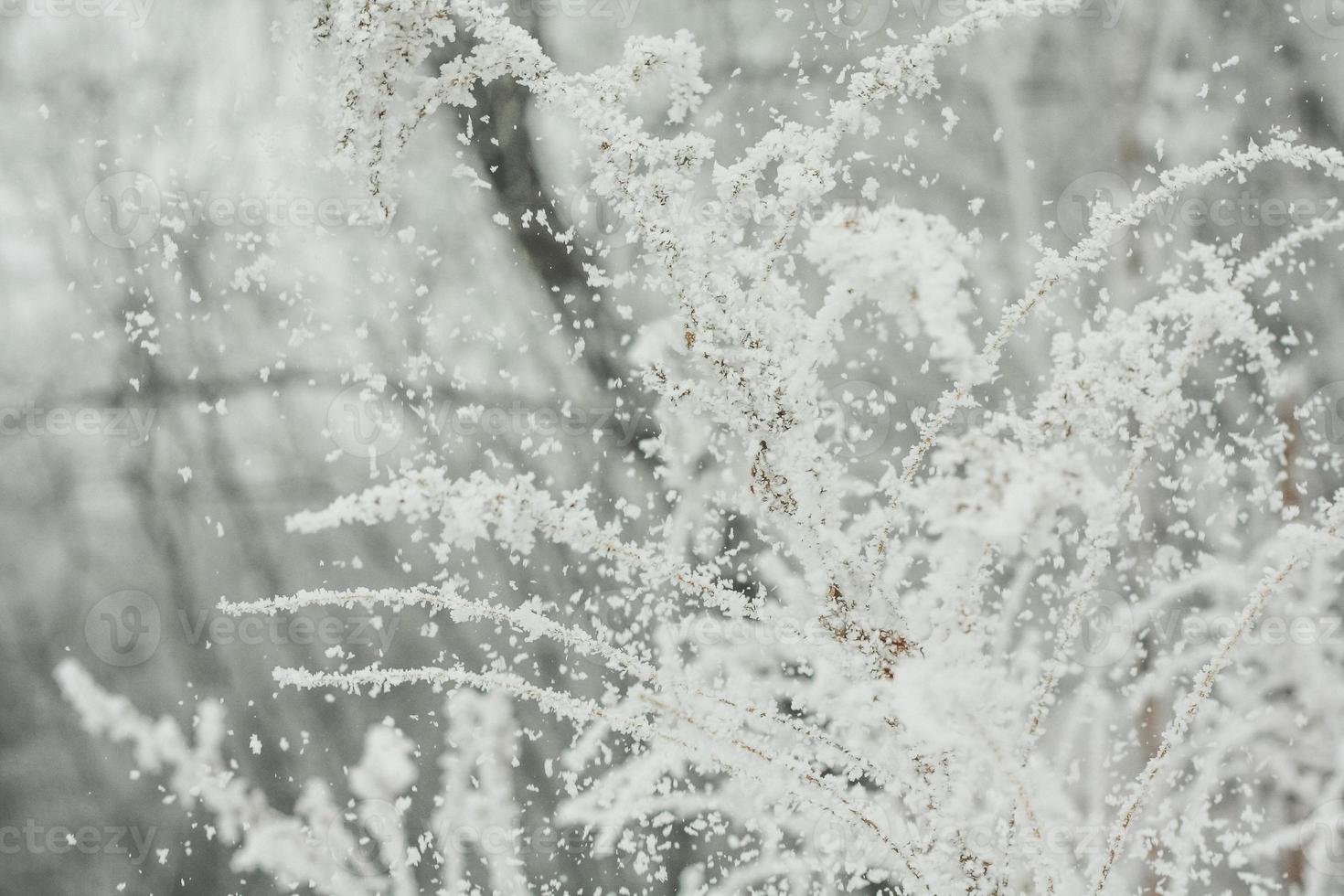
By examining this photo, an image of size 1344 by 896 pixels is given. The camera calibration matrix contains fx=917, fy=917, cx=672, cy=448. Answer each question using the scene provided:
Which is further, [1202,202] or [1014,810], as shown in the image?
[1202,202]

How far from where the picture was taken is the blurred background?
0.46m

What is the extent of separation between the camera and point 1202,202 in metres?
0.46

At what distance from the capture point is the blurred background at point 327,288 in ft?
1.51

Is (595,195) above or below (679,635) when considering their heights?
above

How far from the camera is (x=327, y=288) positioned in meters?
0.48

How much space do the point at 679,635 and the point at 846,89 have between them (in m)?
0.29

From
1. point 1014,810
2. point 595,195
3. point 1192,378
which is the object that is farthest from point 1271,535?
point 595,195

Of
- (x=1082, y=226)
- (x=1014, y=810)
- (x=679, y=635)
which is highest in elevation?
(x=1082, y=226)

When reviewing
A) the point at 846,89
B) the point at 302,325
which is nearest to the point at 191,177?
the point at 302,325

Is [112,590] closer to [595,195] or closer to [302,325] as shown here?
[302,325]

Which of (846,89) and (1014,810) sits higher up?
(846,89)

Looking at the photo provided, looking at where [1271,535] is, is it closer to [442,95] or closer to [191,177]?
[442,95]

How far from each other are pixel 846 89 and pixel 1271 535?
12.0 inches

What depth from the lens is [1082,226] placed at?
46cm
